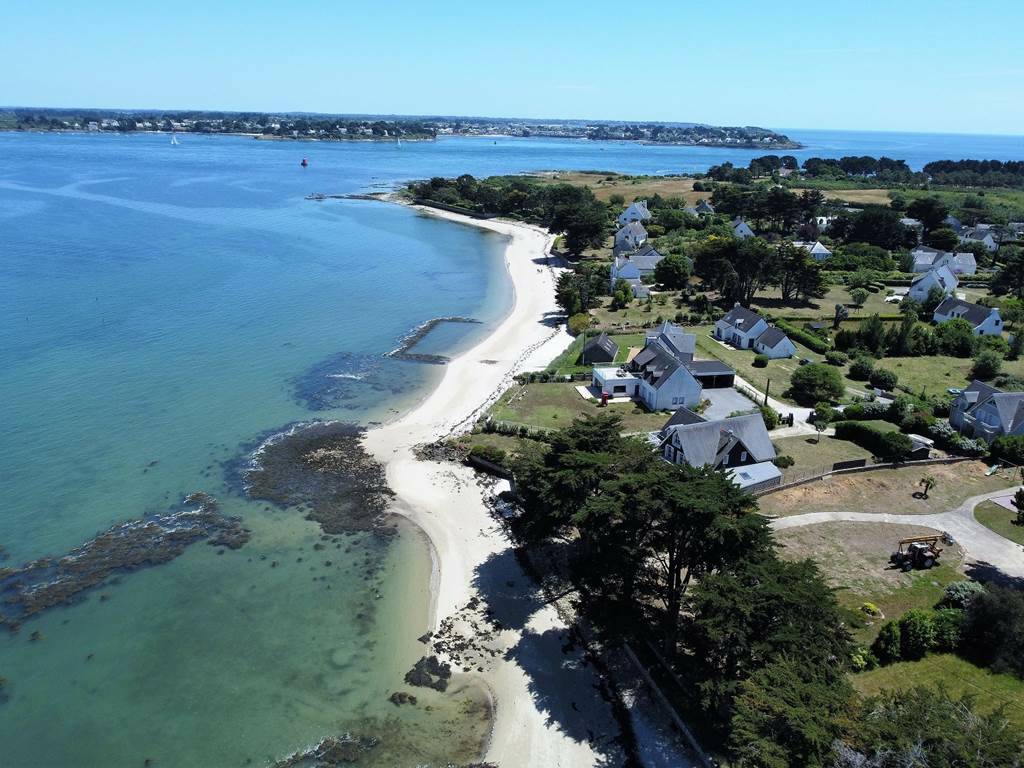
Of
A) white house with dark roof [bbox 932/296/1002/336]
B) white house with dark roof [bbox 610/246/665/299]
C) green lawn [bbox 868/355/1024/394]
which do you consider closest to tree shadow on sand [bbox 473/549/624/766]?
green lawn [bbox 868/355/1024/394]

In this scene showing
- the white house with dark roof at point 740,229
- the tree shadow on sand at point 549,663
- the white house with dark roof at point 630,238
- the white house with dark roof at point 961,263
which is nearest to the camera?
the tree shadow on sand at point 549,663

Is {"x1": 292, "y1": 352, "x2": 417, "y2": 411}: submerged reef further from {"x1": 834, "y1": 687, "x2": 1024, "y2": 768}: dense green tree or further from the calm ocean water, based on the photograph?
{"x1": 834, "y1": 687, "x2": 1024, "y2": 768}: dense green tree

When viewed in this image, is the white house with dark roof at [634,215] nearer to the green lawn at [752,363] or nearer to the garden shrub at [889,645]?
the green lawn at [752,363]

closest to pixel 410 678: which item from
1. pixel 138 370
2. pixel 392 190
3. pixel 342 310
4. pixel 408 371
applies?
pixel 408 371

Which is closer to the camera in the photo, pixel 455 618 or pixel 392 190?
pixel 455 618

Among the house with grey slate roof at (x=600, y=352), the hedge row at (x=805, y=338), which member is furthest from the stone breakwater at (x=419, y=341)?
the hedge row at (x=805, y=338)

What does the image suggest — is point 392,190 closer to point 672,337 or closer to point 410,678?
point 672,337
